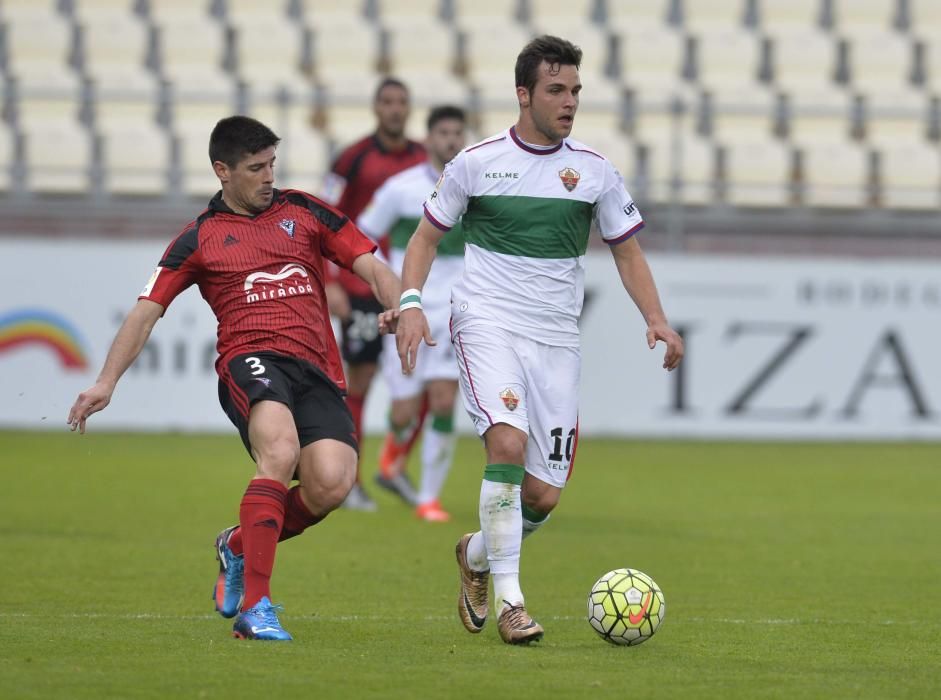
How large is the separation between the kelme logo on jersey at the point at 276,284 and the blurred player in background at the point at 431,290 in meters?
4.24

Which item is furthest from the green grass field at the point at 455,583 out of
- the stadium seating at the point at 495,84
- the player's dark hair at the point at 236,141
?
the stadium seating at the point at 495,84

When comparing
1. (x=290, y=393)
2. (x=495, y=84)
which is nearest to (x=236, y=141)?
(x=290, y=393)

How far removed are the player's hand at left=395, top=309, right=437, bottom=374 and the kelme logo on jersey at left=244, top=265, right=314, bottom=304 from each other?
1.60 ft

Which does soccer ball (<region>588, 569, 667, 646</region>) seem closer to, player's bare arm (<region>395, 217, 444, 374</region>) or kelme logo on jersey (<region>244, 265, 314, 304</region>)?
player's bare arm (<region>395, 217, 444, 374</region>)

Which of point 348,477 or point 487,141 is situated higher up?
point 487,141

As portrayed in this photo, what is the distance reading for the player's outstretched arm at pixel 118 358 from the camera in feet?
20.7

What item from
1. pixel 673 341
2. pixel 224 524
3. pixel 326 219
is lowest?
pixel 224 524

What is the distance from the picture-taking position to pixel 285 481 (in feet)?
21.2

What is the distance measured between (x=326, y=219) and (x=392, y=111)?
479cm

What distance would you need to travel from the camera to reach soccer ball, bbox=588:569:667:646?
251 inches

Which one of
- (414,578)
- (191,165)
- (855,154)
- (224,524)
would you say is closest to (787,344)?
(855,154)

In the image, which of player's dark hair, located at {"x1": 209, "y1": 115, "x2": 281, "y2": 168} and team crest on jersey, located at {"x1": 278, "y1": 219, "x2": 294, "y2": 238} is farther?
team crest on jersey, located at {"x1": 278, "y1": 219, "x2": 294, "y2": 238}

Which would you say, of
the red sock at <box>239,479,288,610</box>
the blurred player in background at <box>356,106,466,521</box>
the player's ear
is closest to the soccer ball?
the red sock at <box>239,479,288,610</box>

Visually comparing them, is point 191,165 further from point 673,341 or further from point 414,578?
point 673,341
